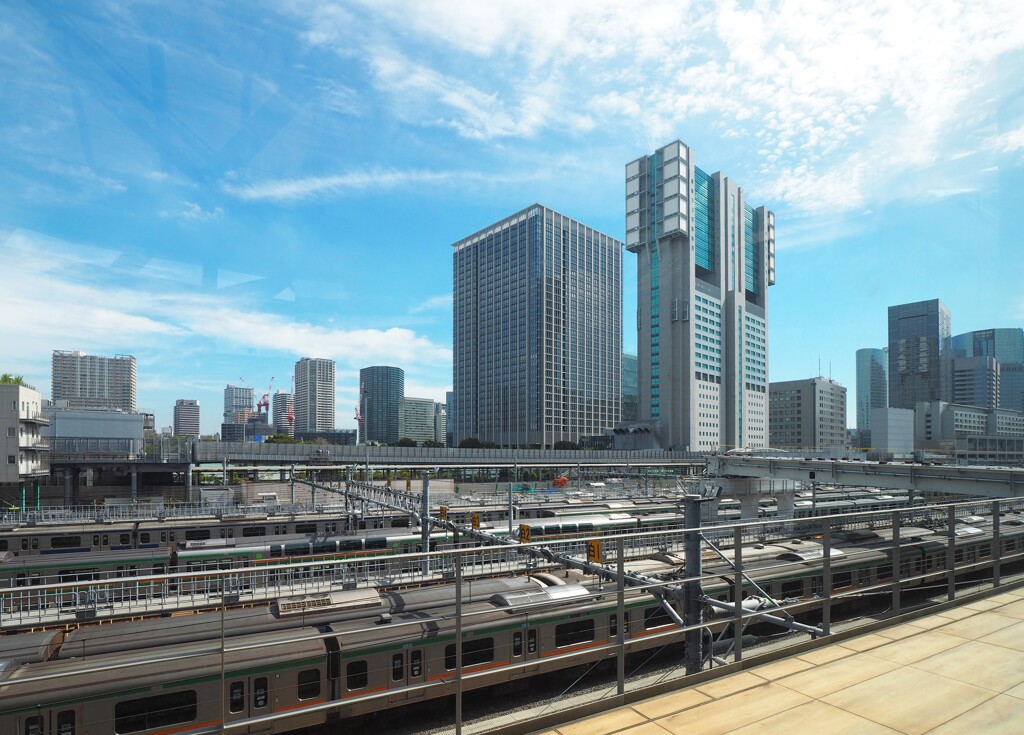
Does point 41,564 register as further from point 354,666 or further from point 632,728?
point 632,728

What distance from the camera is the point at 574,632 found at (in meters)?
12.4

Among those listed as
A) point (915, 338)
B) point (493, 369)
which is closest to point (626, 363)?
point (493, 369)

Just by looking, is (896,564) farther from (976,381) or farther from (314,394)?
(314,394)

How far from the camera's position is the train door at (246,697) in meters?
8.86

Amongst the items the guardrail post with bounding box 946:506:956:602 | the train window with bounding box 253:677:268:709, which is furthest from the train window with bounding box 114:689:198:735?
the guardrail post with bounding box 946:506:956:602

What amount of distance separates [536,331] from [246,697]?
130 metres

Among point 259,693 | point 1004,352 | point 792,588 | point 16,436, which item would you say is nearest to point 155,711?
point 259,693

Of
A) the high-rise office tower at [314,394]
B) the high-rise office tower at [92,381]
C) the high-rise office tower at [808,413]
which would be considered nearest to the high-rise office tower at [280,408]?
the high-rise office tower at [314,394]

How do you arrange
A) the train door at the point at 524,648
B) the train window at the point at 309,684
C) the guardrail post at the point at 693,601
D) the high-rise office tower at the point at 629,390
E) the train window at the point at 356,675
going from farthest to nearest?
the high-rise office tower at the point at 629,390, the train door at the point at 524,648, the train window at the point at 356,675, the train window at the point at 309,684, the guardrail post at the point at 693,601

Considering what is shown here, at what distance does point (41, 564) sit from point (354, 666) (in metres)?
15.2

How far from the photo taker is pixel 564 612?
470 inches

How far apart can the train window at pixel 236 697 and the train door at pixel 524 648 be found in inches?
184

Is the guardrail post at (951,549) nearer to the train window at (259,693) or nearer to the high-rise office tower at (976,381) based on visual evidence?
the train window at (259,693)

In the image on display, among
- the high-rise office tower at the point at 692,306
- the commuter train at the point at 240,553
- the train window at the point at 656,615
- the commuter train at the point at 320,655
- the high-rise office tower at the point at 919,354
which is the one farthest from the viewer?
the high-rise office tower at the point at 919,354
